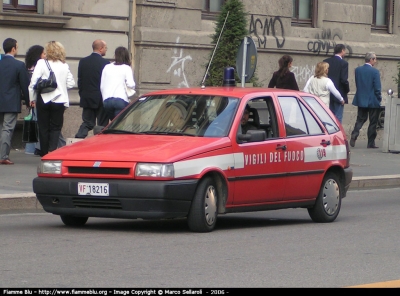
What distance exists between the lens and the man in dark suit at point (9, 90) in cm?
1562

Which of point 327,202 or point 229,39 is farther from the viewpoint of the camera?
point 229,39

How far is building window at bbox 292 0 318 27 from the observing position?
24.4m

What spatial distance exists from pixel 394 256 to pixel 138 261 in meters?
2.19

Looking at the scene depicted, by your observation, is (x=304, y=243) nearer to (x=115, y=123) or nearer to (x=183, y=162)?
(x=183, y=162)

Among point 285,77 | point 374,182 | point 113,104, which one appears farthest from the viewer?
point 285,77

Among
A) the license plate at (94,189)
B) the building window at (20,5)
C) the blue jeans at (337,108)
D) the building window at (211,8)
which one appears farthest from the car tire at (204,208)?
the building window at (211,8)

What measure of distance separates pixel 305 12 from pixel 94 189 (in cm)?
1603

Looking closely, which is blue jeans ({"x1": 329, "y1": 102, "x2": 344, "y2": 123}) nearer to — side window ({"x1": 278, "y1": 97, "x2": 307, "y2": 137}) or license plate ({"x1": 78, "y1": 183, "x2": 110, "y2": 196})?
side window ({"x1": 278, "y1": 97, "x2": 307, "y2": 137})

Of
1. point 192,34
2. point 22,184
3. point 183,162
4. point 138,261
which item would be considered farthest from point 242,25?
point 138,261

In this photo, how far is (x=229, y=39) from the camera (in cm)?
1995

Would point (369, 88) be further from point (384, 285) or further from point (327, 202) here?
point (384, 285)

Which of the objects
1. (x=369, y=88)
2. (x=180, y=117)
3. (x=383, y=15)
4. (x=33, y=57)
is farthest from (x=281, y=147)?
(x=383, y=15)

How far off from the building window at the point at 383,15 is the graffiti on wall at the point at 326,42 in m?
1.85

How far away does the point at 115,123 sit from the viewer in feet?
35.1
